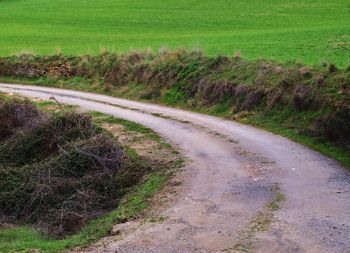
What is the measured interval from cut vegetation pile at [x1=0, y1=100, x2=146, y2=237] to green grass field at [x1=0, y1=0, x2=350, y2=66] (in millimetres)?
16527

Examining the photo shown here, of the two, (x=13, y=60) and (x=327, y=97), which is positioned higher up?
(x=327, y=97)

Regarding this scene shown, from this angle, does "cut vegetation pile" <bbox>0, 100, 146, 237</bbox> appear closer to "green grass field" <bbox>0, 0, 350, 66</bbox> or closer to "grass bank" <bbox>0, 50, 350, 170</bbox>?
"grass bank" <bbox>0, 50, 350, 170</bbox>

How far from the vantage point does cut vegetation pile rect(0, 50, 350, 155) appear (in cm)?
2197

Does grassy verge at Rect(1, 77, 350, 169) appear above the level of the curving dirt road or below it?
below

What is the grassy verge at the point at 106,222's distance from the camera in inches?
496

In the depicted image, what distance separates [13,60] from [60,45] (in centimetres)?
881

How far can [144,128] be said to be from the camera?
24.3 meters

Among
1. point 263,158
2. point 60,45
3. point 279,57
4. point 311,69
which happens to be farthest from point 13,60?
point 263,158

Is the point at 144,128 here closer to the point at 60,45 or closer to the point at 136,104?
the point at 136,104

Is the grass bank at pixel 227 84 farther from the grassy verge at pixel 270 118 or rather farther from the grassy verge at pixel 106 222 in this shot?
the grassy verge at pixel 106 222

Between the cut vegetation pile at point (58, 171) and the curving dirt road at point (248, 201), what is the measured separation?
2.38m

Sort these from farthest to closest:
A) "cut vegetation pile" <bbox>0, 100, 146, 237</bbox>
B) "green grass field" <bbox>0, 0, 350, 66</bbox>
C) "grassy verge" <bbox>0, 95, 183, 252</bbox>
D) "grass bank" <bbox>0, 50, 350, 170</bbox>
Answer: "green grass field" <bbox>0, 0, 350, 66</bbox> → "grass bank" <bbox>0, 50, 350, 170</bbox> → "cut vegetation pile" <bbox>0, 100, 146, 237</bbox> → "grassy verge" <bbox>0, 95, 183, 252</bbox>

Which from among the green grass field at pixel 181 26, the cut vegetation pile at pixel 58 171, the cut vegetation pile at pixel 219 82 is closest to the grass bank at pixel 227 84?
the cut vegetation pile at pixel 219 82

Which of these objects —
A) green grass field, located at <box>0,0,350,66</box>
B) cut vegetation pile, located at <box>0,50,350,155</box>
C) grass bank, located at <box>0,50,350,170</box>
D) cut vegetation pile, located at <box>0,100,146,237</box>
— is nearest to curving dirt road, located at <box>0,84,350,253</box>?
grass bank, located at <box>0,50,350,170</box>
